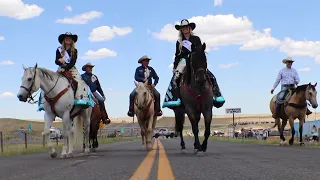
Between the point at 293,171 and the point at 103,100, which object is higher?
the point at 103,100

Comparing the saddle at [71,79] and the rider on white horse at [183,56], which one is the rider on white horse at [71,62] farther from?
the rider on white horse at [183,56]

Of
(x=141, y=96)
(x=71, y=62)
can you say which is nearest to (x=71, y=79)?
(x=71, y=62)

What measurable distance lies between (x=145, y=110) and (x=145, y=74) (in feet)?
3.99

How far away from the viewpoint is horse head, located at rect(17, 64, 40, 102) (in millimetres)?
10219

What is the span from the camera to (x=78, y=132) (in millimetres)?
12391

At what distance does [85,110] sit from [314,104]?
858cm

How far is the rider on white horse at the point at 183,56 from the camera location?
10.9 meters

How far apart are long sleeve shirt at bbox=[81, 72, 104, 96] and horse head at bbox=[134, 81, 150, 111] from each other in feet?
4.77

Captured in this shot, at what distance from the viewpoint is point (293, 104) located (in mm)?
16922

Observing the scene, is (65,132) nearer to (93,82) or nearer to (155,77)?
(93,82)

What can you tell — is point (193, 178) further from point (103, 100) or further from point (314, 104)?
point (314, 104)

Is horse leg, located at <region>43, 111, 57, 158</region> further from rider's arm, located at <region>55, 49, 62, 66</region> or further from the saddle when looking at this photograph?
rider's arm, located at <region>55, 49, 62, 66</region>

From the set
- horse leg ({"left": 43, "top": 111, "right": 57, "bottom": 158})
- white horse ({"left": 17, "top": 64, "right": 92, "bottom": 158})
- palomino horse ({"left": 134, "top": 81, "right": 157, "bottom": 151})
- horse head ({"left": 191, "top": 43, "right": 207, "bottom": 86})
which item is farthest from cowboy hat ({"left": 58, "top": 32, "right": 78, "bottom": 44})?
horse head ({"left": 191, "top": 43, "right": 207, "bottom": 86})

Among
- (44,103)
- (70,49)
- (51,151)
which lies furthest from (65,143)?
(70,49)
